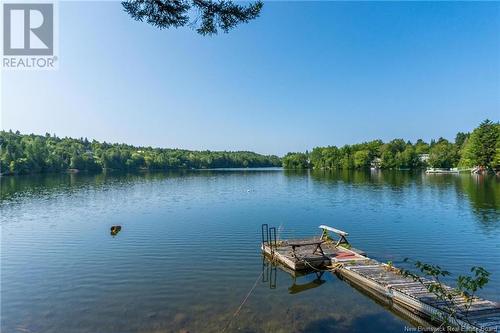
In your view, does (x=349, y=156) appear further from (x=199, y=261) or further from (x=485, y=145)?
(x=199, y=261)

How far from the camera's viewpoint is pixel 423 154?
171m

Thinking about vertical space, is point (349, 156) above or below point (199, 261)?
above

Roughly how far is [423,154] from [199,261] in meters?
177

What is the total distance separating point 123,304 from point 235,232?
14971 millimetres

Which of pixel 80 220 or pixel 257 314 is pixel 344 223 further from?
pixel 80 220

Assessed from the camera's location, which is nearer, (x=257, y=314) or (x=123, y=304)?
(x=257, y=314)

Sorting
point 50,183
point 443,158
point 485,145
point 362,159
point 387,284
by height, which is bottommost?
point 387,284

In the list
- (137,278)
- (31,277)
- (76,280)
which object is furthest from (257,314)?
(31,277)

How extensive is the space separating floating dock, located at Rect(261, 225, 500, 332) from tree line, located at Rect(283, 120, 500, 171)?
10384 centimetres

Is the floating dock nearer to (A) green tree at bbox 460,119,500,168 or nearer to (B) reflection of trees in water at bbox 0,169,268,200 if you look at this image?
(B) reflection of trees in water at bbox 0,169,268,200

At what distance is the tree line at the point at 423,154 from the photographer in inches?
4124

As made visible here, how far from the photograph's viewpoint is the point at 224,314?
13891 mm

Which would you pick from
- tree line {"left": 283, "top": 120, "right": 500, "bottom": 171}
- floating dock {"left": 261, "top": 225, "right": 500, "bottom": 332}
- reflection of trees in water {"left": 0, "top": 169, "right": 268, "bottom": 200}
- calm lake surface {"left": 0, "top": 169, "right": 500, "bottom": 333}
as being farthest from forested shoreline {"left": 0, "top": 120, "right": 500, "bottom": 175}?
floating dock {"left": 261, "top": 225, "right": 500, "bottom": 332}

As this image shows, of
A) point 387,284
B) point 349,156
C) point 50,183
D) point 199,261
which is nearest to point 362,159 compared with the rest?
point 349,156
